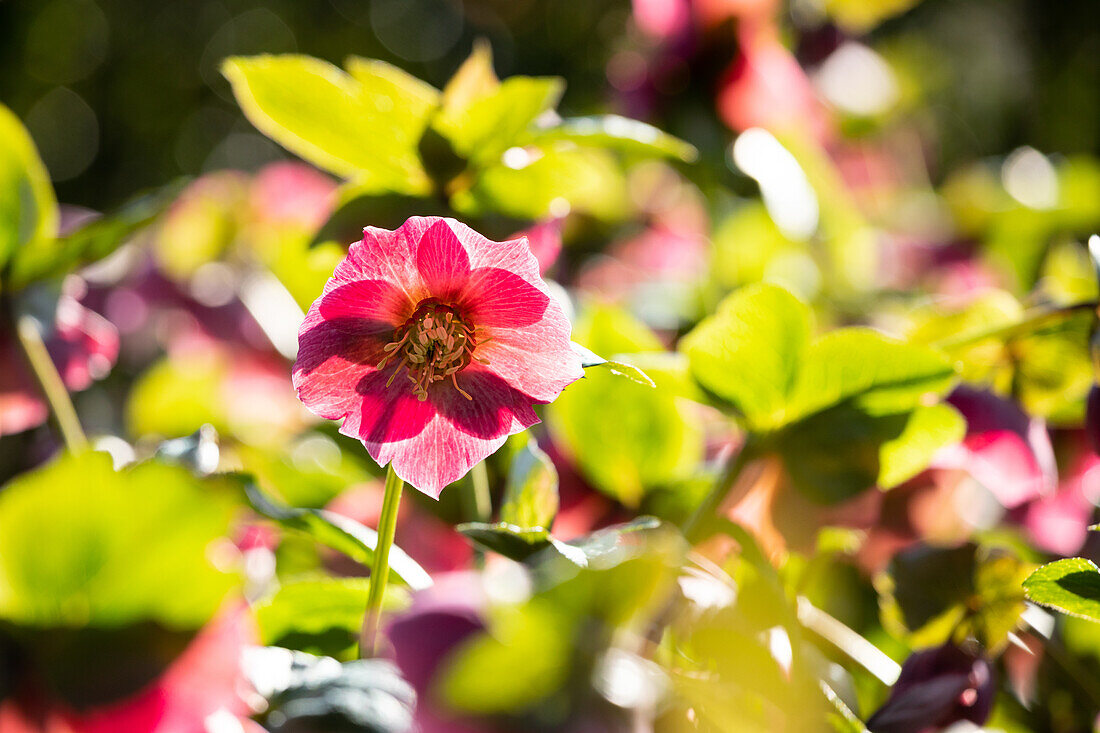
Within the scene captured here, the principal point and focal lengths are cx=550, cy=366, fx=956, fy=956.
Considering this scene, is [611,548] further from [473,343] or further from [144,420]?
[144,420]

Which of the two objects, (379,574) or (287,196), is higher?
(379,574)

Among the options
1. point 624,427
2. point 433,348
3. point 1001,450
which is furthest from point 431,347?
point 1001,450

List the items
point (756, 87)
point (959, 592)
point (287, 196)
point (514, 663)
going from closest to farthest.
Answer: point (514, 663) → point (959, 592) → point (756, 87) → point (287, 196)

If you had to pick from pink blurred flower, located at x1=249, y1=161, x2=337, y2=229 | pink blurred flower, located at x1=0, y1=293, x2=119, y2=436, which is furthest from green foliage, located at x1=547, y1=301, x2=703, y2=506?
pink blurred flower, located at x1=249, y1=161, x2=337, y2=229

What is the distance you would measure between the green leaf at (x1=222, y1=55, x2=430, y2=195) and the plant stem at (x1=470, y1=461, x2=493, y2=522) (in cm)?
11

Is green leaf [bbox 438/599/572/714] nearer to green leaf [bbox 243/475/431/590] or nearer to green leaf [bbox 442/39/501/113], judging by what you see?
green leaf [bbox 243/475/431/590]

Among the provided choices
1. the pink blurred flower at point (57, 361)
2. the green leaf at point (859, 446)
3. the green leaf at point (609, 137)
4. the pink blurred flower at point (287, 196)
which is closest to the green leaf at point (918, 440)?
the green leaf at point (859, 446)

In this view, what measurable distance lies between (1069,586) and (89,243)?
1.15 ft

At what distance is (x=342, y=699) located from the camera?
0.70ft

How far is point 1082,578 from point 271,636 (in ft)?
0.76

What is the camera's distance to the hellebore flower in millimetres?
270

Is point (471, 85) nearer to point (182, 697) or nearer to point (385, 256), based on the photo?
point (385, 256)

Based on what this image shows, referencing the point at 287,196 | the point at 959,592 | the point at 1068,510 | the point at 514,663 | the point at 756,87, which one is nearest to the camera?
the point at 514,663

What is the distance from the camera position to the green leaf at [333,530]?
281 mm
